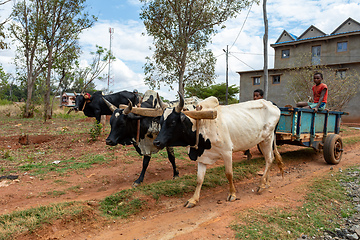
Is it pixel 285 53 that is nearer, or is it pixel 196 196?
pixel 196 196

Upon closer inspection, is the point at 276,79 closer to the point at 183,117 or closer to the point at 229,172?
the point at 229,172

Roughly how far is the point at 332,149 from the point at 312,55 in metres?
21.5

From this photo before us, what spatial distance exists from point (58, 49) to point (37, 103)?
365 centimetres

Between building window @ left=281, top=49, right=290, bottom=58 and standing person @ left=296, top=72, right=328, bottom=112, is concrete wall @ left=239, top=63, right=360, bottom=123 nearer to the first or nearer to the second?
building window @ left=281, top=49, right=290, bottom=58

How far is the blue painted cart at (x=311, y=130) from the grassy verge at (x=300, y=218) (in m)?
1.91

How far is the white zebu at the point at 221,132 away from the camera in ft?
14.0

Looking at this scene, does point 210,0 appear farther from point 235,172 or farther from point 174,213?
point 174,213

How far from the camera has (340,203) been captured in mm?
4660

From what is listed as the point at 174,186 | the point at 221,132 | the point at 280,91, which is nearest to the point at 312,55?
the point at 280,91

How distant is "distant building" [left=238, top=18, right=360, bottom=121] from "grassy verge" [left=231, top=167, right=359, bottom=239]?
20375 mm

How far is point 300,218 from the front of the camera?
3.92 meters

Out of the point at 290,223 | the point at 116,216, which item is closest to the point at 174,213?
the point at 116,216

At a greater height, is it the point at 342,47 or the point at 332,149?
the point at 342,47

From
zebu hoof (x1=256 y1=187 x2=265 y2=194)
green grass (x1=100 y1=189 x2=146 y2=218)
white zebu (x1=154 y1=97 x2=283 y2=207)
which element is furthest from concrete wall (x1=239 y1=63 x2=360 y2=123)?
green grass (x1=100 y1=189 x2=146 y2=218)
